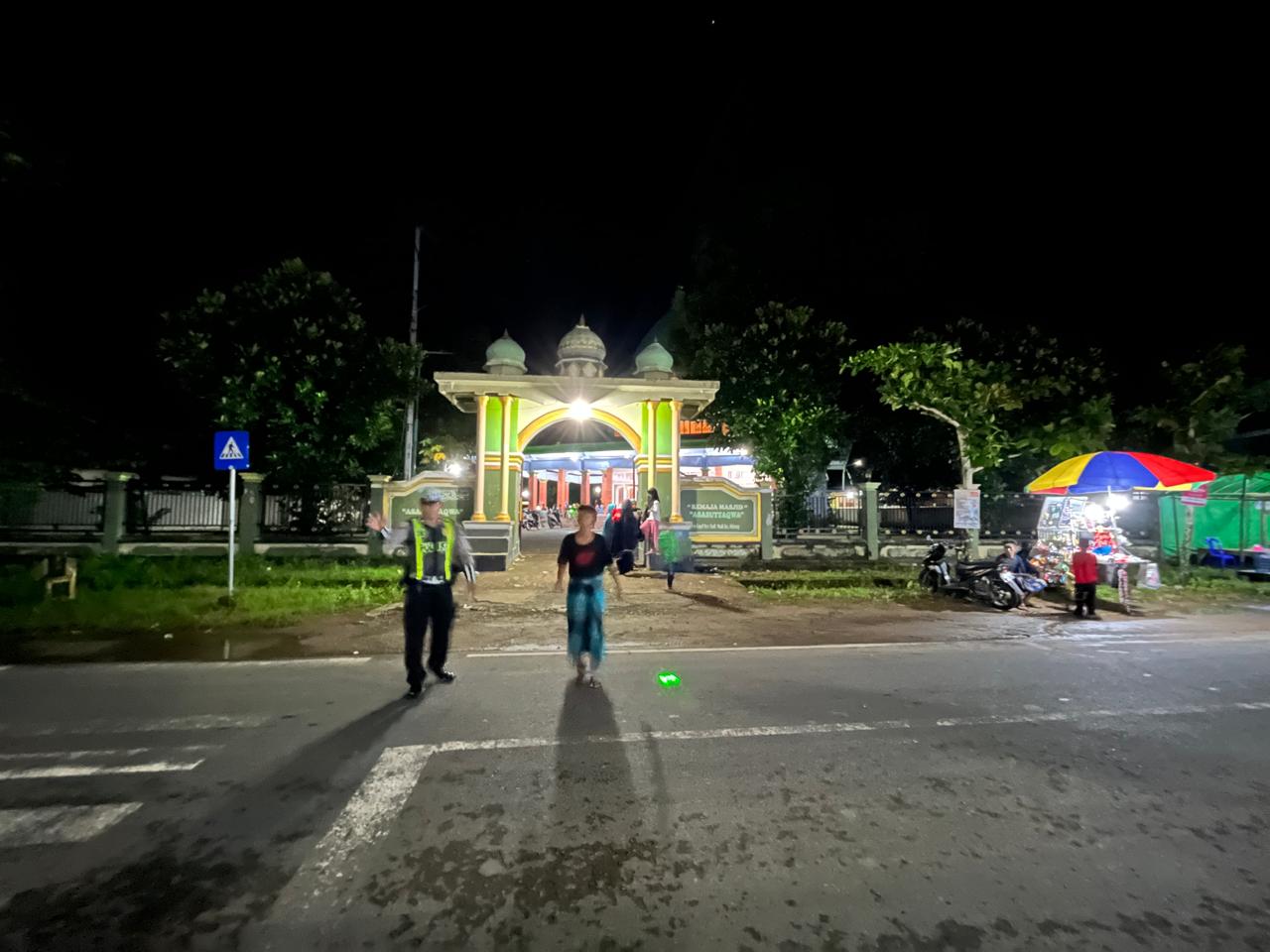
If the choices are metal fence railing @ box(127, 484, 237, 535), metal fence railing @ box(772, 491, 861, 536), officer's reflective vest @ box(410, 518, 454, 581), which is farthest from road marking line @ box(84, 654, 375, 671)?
metal fence railing @ box(772, 491, 861, 536)

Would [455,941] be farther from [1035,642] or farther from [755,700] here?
[1035,642]

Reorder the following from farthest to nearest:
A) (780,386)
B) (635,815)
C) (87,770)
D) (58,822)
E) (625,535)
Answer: (780,386), (625,535), (87,770), (635,815), (58,822)

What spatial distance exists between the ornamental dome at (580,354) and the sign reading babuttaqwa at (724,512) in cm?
395

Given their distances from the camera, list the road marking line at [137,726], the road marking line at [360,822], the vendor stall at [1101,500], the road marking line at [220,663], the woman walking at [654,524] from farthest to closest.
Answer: the woman walking at [654,524], the vendor stall at [1101,500], the road marking line at [220,663], the road marking line at [137,726], the road marking line at [360,822]

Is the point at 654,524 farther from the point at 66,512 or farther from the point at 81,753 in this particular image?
the point at 66,512

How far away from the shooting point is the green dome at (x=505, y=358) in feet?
55.1

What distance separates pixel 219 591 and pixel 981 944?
12.2m

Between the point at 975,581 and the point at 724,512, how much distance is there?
6.30m

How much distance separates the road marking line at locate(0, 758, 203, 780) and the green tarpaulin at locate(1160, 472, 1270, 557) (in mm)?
17956

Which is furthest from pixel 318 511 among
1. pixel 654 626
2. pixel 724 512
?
pixel 654 626

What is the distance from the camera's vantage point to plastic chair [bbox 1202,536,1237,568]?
14758 millimetres

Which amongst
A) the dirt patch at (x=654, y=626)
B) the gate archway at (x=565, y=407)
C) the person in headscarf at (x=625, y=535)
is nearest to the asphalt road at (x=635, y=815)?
the dirt patch at (x=654, y=626)

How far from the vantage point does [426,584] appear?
5.72 meters

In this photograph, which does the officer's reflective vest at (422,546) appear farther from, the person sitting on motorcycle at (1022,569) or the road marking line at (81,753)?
the person sitting on motorcycle at (1022,569)
